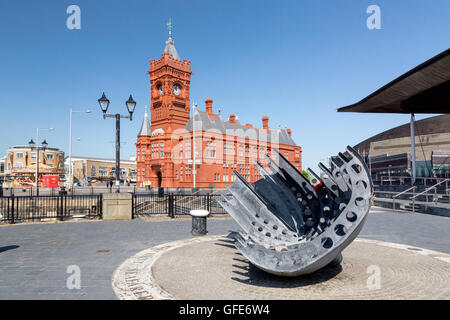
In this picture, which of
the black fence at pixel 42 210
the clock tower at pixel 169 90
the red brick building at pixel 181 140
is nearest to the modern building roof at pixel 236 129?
the red brick building at pixel 181 140

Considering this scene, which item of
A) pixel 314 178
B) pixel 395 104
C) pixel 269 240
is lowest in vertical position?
pixel 269 240

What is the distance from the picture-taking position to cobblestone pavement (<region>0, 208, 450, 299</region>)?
568 centimetres

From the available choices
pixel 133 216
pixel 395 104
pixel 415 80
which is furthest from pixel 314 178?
pixel 395 104

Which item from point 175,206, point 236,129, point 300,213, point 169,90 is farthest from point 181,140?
point 300,213

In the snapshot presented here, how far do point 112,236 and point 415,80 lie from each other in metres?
25.2

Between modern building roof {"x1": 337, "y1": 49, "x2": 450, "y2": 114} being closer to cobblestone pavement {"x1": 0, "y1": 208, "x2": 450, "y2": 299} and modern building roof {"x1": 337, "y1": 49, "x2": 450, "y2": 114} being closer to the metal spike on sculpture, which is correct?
cobblestone pavement {"x1": 0, "y1": 208, "x2": 450, "y2": 299}

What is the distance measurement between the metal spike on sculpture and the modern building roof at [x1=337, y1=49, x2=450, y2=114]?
18446 millimetres

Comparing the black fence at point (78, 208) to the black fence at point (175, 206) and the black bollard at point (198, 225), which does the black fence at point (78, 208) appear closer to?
the black fence at point (175, 206)

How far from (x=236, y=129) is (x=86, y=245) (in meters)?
53.5

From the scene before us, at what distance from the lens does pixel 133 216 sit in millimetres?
16781
